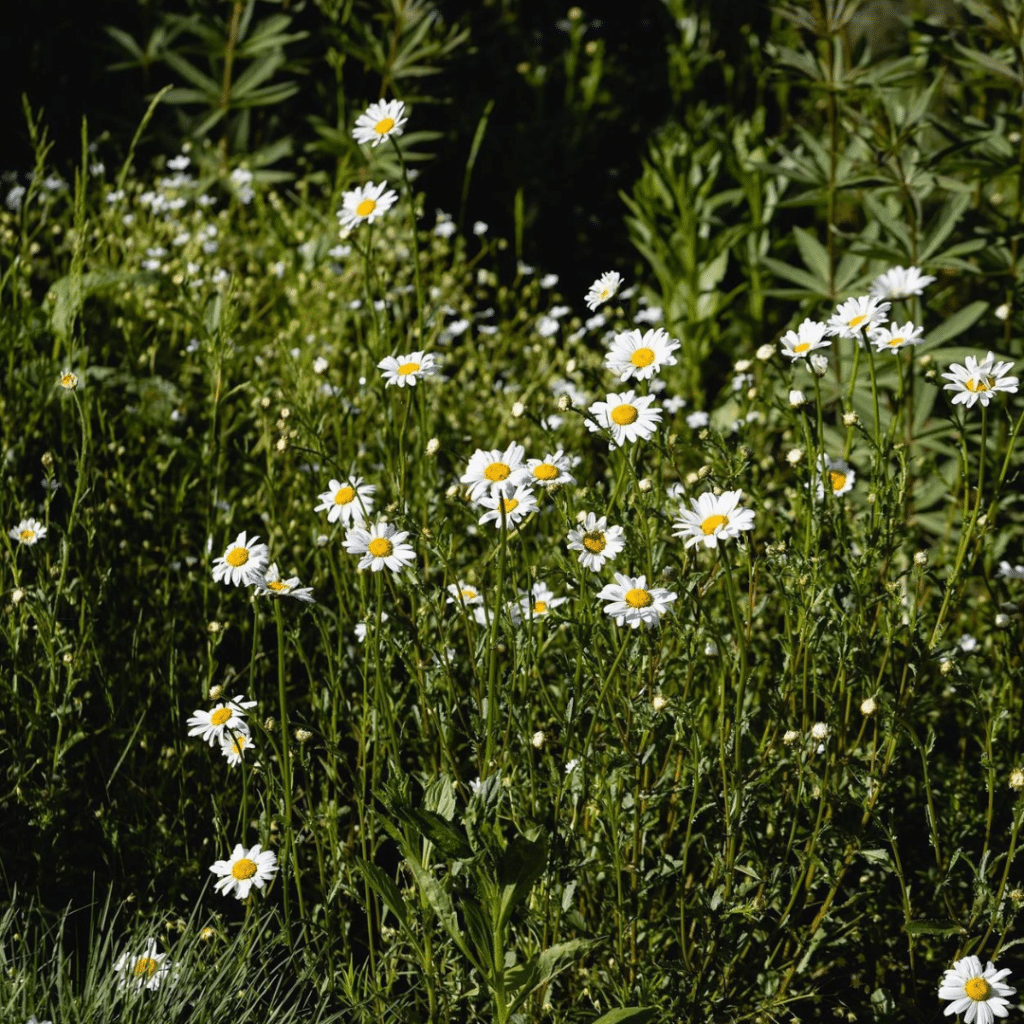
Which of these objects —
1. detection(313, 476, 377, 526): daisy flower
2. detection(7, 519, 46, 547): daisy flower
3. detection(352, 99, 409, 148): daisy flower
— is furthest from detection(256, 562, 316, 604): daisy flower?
detection(352, 99, 409, 148): daisy flower

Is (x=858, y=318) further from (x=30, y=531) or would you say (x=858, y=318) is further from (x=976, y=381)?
(x=30, y=531)

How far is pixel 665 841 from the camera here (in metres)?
1.80

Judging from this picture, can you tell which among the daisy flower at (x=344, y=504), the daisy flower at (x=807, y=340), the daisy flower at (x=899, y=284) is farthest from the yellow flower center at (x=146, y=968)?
the daisy flower at (x=899, y=284)

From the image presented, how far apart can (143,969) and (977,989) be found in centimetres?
113

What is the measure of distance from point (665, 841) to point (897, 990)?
561 millimetres

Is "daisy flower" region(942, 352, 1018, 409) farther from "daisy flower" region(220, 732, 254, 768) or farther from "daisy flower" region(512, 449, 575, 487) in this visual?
"daisy flower" region(220, 732, 254, 768)

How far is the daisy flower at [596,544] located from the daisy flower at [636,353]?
230mm

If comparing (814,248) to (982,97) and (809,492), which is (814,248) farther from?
(809,492)

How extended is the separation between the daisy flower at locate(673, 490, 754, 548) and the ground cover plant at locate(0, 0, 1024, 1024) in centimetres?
2

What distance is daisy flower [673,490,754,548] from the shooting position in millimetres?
1435

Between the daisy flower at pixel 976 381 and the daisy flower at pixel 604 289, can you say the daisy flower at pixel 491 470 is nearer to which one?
the daisy flower at pixel 604 289

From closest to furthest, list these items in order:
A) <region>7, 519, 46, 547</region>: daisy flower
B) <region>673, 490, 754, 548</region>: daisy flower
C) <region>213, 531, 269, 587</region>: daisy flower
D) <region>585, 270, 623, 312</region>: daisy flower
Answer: <region>673, 490, 754, 548</region>: daisy flower, <region>213, 531, 269, 587</region>: daisy flower, <region>585, 270, 623, 312</region>: daisy flower, <region>7, 519, 46, 547</region>: daisy flower

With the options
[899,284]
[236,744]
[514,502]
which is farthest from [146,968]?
[899,284]

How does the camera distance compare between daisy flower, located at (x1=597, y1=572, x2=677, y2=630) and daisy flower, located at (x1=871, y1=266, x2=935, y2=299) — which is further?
daisy flower, located at (x1=871, y1=266, x2=935, y2=299)
